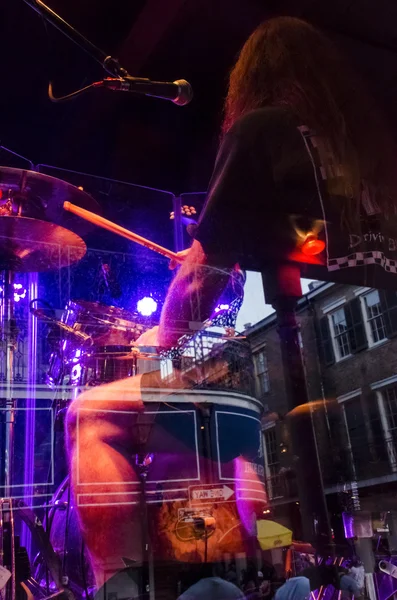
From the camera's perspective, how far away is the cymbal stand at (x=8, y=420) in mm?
1448

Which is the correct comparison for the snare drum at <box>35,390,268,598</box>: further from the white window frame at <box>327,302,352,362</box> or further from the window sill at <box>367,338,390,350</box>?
the window sill at <box>367,338,390,350</box>

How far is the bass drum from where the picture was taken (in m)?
1.55

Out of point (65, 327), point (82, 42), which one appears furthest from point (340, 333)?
point (82, 42)

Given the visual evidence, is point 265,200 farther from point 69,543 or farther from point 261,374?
point 69,543

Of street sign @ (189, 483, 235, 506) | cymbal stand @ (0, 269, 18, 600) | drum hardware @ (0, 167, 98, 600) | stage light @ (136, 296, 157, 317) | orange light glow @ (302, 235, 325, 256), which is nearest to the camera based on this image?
cymbal stand @ (0, 269, 18, 600)

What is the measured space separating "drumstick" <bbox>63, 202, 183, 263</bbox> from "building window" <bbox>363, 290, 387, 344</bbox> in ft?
2.48

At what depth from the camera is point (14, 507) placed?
60.7 inches

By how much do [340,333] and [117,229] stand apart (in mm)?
1064

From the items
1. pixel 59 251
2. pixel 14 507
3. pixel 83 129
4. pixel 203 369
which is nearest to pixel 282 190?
pixel 203 369

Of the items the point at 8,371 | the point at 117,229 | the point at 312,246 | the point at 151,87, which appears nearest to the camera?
the point at 151,87

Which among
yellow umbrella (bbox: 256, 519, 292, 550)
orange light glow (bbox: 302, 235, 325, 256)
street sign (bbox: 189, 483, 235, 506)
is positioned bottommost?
yellow umbrella (bbox: 256, 519, 292, 550)

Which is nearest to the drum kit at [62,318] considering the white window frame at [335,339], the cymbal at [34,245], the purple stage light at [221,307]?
the cymbal at [34,245]

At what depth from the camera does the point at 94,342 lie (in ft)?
6.06

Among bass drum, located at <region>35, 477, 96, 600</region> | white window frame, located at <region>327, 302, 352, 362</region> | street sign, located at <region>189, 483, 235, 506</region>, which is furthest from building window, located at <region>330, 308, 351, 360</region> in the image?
bass drum, located at <region>35, 477, 96, 600</region>
